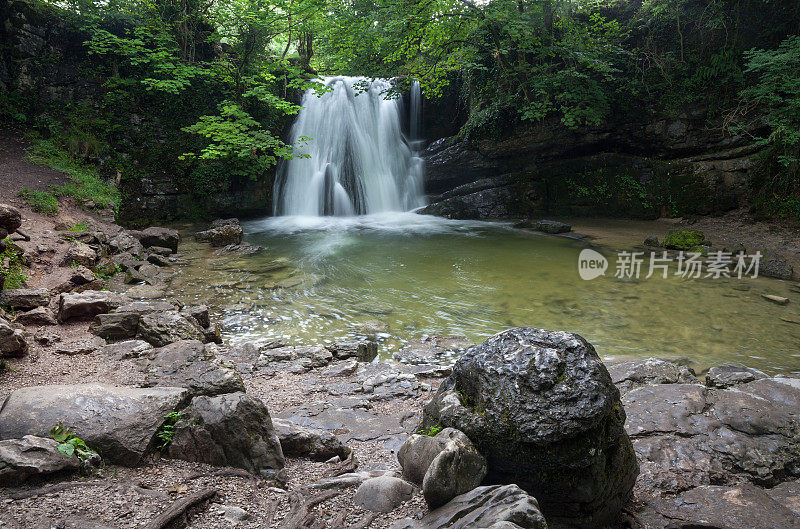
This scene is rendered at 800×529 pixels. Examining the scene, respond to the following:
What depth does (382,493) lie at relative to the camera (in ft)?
7.20

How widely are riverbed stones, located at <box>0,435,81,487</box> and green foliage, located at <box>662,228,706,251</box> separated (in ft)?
38.0

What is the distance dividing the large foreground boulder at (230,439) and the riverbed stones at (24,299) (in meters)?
3.48

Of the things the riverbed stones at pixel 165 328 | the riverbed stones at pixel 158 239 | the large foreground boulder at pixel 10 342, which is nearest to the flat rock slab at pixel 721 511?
the riverbed stones at pixel 165 328

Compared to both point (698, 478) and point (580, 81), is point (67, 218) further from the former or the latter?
point (580, 81)

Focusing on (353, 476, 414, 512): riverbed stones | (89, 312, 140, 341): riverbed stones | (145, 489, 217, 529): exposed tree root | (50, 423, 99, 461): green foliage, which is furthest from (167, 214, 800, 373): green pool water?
(50, 423, 99, 461): green foliage

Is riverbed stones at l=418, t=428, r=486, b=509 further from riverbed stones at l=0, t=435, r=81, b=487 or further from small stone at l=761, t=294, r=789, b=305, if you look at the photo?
small stone at l=761, t=294, r=789, b=305

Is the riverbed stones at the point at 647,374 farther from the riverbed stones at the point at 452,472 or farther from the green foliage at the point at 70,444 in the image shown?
the green foliage at the point at 70,444

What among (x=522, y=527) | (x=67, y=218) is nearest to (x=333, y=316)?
(x=522, y=527)

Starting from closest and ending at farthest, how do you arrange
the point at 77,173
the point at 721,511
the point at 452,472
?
1. the point at 452,472
2. the point at 721,511
3. the point at 77,173

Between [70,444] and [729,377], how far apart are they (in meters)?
5.15

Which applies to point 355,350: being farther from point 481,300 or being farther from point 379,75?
point 379,75

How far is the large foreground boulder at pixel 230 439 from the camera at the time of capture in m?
2.39

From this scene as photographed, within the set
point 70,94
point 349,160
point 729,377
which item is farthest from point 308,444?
point 70,94

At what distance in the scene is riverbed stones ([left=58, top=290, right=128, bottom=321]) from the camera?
15.1ft
